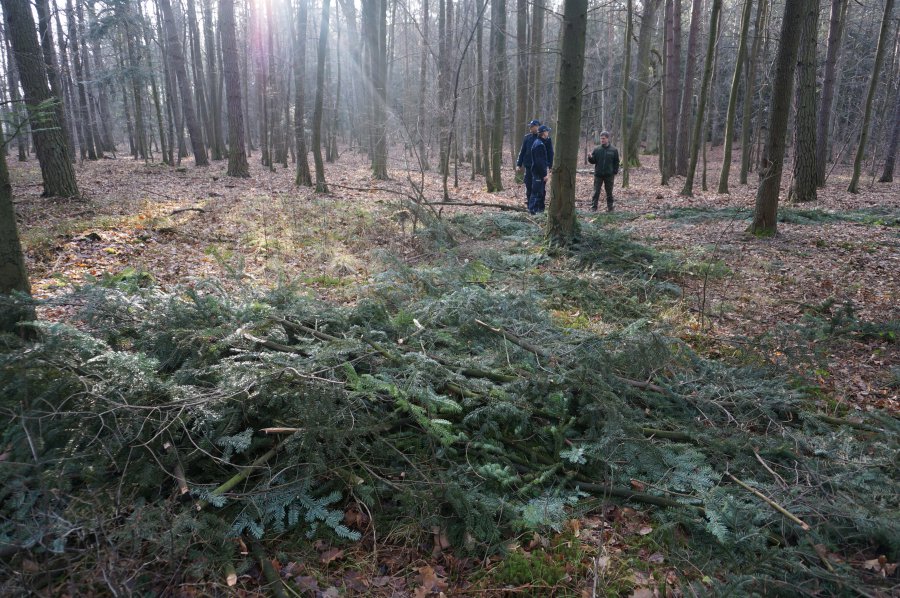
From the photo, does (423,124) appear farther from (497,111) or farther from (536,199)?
(536,199)

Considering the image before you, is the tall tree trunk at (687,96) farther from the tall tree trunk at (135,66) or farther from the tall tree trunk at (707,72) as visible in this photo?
the tall tree trunk at (135,66)

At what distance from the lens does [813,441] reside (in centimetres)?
332

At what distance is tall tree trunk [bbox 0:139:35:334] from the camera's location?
11.4 feet

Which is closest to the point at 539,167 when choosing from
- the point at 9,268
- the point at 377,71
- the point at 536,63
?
the point at 536,63

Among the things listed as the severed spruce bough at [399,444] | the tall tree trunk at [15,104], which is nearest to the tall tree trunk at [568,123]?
the severed spruce bough at [399,444]

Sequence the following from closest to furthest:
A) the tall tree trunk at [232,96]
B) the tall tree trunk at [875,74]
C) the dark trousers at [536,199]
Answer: the dark trousers at [536,199] < the tall tree trunk at [875,74] < the tall tree trunk at [232,96]

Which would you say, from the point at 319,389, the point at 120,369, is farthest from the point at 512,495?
the point at 120,369

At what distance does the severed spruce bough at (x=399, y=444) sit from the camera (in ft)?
7.88

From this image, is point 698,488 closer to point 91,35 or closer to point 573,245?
point 573,245

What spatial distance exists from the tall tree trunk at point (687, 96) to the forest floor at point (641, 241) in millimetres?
5363

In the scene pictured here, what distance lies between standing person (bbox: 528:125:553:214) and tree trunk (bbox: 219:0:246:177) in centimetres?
1064

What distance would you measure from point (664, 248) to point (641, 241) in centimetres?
47

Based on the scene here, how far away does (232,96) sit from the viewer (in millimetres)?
17172

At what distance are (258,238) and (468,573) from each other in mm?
7898
